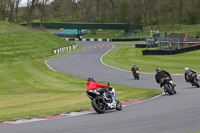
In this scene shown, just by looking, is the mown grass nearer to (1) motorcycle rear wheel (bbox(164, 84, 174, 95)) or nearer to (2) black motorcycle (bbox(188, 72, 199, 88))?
(1) motorcycle rear wheel (bbox(164, 84, 174, 95))

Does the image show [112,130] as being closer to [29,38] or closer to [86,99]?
[86,99]

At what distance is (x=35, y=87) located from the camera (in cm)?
2870

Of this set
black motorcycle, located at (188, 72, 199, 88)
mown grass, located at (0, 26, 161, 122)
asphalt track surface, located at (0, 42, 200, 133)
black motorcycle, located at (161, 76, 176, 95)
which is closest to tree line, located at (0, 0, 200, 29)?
mown grass, located at (0, 26, 161, 122)

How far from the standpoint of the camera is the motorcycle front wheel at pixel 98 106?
1391cm

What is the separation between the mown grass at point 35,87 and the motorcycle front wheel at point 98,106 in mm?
1571

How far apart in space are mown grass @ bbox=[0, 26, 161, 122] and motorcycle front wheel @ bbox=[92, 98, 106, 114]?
1571mm

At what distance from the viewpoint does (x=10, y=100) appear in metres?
20.7

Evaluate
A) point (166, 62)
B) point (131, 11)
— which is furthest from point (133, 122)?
point (131, 11)

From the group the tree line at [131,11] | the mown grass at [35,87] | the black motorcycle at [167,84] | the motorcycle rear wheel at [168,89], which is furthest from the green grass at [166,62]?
the tree line at [131,11]

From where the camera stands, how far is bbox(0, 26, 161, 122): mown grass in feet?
54.8

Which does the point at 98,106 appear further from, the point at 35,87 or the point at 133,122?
the point at 35,87

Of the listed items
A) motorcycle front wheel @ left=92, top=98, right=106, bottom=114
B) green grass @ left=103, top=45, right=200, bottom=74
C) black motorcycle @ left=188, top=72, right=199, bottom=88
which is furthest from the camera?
green grass @ left=103, top=45, right=200, bottom=74

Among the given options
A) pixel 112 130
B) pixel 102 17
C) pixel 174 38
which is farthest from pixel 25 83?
pixel 102 17

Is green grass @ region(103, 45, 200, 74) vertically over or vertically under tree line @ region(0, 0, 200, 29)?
under
